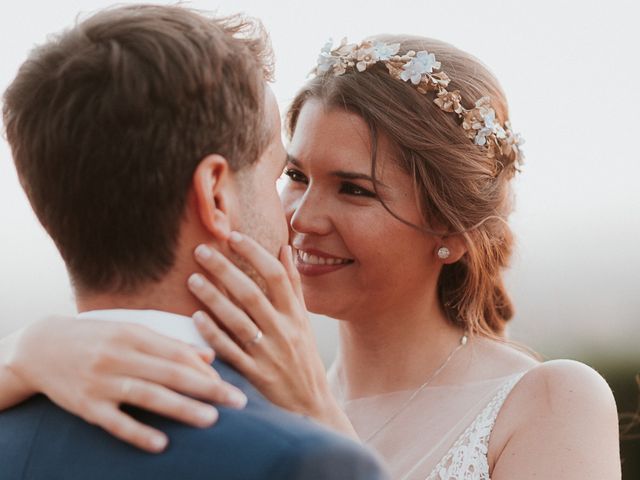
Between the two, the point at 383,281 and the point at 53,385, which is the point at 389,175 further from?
the point at 53,385

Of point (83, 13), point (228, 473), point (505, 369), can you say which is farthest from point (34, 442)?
point (505, 369)

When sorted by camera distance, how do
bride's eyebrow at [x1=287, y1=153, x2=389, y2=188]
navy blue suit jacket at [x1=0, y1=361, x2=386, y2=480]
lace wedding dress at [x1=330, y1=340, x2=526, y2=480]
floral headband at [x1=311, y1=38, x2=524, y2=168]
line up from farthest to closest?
1. floral headband at [x1=311, y1=38, x2=524, y2=168]
2. bride's eyebrow at [x1=287, y1=153, x2=389, y2=188]
3. lace wedding dress at [x1=330, y1=340, x2=526, y2=480]
4. navy blue suit jacket at [x1=0, y1=361, x2=386, y2=480]

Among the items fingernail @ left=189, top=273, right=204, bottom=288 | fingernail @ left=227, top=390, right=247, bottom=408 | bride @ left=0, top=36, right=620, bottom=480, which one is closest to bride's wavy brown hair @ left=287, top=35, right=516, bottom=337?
bride @ left=0, top=36, right=620, bottom=480

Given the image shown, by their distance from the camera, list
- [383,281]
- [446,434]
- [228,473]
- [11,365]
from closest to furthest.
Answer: [228,473] → [11,365] → [446,434] → [383,281]

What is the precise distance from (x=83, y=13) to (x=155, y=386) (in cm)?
93

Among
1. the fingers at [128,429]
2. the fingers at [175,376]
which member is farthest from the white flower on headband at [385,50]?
the fingers at [128,429]

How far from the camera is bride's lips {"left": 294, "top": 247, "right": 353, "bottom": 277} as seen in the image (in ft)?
11.7

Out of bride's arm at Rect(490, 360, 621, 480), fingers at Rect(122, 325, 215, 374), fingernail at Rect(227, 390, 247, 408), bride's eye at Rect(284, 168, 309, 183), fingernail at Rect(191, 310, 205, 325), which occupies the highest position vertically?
fingers at Rect(122, 325, 215, 374)

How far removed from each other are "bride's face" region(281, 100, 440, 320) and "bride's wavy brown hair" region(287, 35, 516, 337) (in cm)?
5

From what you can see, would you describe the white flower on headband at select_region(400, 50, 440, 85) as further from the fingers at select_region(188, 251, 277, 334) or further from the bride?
the fingers at select_region(188, 251, 277, 334)

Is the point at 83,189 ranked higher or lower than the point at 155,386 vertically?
higher

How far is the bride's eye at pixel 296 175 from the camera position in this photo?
367cm

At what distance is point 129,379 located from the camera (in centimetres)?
177

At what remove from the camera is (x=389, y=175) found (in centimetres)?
350
